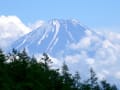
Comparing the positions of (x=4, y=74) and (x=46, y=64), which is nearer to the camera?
(x=4, y=74)

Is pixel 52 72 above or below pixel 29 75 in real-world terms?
above

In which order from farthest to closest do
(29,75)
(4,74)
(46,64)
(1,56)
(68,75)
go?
(68,75)
(46,64)
(1,56)
(29,75)
(4,74)

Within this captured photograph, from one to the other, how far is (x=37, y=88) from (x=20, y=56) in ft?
50.3

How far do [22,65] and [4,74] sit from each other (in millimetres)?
8246

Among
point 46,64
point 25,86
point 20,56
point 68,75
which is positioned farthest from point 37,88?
point 68,75

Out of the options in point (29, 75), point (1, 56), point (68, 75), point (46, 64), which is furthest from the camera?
point (68, 75)

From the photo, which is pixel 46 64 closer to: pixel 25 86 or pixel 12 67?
pixel 12 67

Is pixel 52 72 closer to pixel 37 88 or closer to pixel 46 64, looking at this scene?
pixel 46 64

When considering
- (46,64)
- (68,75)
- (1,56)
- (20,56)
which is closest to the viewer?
(1,56)

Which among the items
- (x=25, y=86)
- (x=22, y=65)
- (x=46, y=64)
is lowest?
(x=25, y=86)

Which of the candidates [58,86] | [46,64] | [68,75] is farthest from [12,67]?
[68,75]

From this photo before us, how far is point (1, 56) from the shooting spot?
7725cm

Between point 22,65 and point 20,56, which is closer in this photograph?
point 22,65

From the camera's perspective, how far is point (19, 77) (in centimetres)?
Answer: 7312
